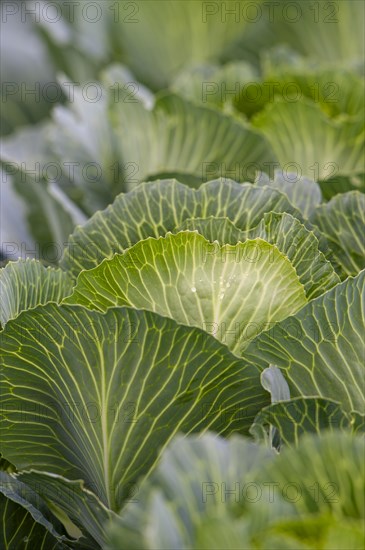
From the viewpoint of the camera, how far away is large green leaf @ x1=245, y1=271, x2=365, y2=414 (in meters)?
0.76

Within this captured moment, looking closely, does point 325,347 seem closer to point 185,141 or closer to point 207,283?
point 207,283

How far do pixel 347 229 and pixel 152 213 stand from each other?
25 centimetres

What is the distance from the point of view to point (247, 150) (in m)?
1.25

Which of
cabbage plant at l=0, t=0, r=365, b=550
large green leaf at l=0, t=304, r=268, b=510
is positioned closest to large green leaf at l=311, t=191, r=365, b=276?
cabbage plant at l=0, t=0, r=365, b=550

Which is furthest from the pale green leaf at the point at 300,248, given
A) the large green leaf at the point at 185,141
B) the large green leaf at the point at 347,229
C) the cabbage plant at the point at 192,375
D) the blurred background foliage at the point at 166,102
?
the large green leaf at the point at 185,141

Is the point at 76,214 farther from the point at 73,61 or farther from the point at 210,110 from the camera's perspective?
the point at 73,61

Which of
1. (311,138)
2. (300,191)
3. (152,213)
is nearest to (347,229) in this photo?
(300,191)

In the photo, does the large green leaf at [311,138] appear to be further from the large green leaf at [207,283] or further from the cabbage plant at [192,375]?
the large green leaf at [207,283]

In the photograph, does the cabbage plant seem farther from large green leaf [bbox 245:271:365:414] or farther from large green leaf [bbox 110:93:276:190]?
large green leaf [bbox 110:93:276:190]

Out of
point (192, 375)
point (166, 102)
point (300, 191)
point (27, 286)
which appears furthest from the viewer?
point (166, 102)

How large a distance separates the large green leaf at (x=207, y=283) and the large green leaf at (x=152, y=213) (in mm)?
125

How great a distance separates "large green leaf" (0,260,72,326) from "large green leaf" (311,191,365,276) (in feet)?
1.12

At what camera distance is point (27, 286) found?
2.90 ft

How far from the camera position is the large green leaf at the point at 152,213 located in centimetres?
92
